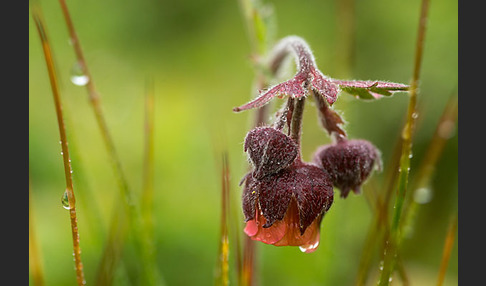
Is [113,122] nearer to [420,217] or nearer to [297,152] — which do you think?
[420,217]

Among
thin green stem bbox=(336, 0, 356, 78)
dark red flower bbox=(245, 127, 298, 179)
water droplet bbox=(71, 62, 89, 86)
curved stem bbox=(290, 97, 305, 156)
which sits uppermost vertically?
thin green stem bbox=(336, 0, 356, 78)

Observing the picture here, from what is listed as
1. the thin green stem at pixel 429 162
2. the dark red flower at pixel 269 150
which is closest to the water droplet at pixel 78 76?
the dark red flower at pixel 269 150

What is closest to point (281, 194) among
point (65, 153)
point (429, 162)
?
point (65, 153)

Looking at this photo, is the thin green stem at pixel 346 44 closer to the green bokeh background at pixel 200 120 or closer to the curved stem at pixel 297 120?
the green bokeh background at pixel 200 120

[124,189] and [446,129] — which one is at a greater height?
[446,129]

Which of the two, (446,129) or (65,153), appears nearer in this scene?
(65,153)

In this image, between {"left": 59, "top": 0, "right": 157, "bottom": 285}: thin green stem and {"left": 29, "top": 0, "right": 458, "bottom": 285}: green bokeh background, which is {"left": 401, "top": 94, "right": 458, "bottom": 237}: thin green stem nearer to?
{"left": 29, "top": 0, "right": 458, "bottom": 285}: green bokeh background

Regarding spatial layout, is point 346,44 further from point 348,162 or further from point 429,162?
point 348,162

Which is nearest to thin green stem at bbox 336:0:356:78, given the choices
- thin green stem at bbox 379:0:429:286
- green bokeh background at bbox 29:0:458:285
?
green bokeh background at bbox 29:0:458:285
